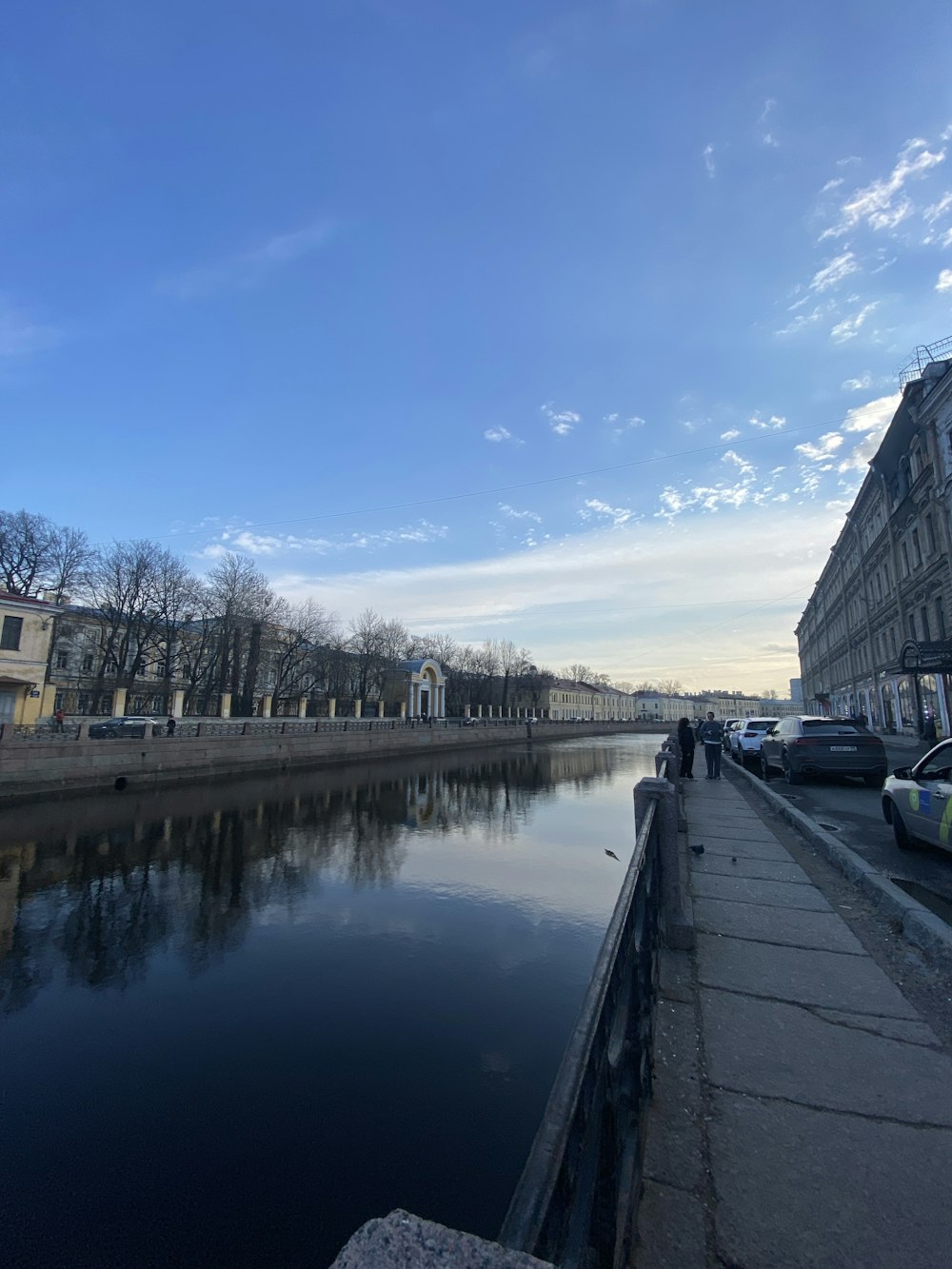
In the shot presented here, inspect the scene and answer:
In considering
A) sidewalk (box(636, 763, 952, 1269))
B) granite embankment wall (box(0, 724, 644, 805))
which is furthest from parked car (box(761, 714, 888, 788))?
granite embankment wall (box(0, 724, 644, 805))

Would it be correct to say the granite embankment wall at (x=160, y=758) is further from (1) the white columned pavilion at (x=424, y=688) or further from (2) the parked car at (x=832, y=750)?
(1) the white columned pavilion at (x=424, y=688)

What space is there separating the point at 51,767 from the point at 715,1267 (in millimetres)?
22552

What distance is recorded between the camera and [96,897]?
8578mm

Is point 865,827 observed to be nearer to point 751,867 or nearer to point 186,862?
point 751,867

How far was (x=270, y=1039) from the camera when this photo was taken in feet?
16.0

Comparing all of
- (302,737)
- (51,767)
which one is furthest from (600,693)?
(51,767)

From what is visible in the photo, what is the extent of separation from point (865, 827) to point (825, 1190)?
765cm

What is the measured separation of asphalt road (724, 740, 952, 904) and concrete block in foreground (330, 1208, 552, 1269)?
19.8ft

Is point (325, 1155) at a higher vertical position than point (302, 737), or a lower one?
lower

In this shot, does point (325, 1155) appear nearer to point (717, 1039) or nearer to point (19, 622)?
point (717, 1039)

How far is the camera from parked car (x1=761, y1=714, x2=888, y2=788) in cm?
1207

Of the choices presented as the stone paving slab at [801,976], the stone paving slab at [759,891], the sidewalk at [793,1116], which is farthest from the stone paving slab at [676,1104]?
the stone paving slab at [759,891]

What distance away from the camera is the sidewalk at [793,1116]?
6.44 ft

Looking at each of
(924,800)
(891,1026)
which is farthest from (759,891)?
(891,1026)
